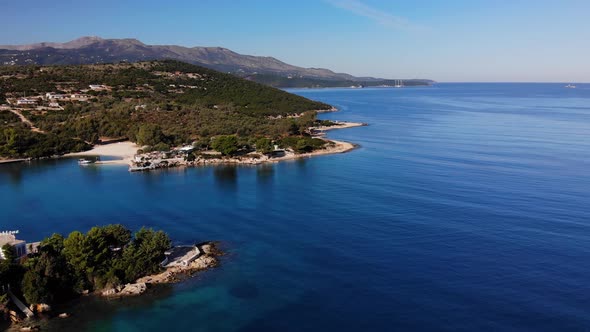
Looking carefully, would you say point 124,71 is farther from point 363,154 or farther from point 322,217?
point 322,217

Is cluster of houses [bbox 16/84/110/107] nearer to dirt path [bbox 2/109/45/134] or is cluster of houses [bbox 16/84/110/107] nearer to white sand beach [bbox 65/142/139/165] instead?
dirt path [bbox 2/109/45/134]

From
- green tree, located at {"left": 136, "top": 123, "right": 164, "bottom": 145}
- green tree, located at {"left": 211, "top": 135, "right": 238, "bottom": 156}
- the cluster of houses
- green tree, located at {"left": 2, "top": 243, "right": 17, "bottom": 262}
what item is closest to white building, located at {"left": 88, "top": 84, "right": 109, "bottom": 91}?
the cluster of houses

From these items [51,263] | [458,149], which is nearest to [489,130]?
[458,149]

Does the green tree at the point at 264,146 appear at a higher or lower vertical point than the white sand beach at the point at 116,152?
higher

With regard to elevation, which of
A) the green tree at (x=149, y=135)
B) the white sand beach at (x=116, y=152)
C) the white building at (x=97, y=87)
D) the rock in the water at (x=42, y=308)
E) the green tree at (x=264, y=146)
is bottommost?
the rock in the water at (x=42, y=308)

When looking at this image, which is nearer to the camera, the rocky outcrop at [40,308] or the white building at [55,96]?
the rocky outcrop at [40,308]

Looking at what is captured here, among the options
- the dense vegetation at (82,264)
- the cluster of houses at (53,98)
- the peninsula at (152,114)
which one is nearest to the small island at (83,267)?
the dense vegetation at (82,264)

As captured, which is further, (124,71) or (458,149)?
(124,71)

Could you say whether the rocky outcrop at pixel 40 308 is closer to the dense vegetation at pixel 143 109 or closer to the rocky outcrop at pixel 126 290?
the rocky outcrop at pixel 126 290
